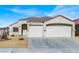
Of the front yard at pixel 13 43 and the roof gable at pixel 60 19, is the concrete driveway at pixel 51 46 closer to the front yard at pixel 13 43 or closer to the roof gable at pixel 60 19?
the front yard at pixel 13 43

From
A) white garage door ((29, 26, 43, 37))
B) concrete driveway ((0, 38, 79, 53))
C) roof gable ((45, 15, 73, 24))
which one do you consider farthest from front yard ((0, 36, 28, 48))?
roof gable ((45, 15, 73, 24))

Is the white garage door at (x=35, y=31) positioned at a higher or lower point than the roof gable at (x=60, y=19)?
lower

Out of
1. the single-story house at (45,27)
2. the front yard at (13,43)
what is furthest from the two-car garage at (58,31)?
the front yard at (13,43)

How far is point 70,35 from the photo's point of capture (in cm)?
562

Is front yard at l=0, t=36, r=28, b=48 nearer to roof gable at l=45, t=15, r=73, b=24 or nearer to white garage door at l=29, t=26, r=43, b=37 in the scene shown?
white garage door at l=29, t=26, r=43, b=37

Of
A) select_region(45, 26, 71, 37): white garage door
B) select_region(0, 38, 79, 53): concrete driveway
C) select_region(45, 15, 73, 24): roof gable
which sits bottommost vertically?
select_region(0, 38, 79, 53): concrete driveway

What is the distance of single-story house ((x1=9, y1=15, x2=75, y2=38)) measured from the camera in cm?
553

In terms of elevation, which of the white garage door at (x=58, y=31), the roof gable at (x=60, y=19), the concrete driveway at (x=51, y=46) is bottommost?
the concrete driveway at (x=51, y=46)

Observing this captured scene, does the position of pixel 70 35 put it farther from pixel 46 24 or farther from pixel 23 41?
pixel 23 41

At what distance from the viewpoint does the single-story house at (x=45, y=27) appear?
5.53m

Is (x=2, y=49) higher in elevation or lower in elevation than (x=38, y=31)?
lower

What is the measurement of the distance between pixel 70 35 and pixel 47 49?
1.93ft
